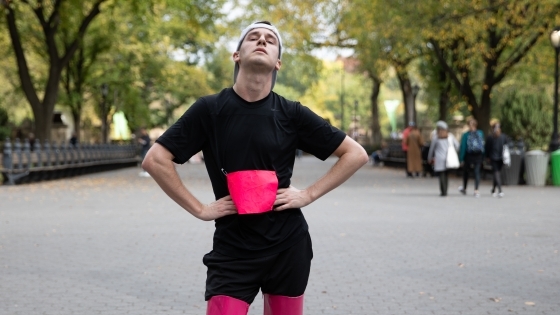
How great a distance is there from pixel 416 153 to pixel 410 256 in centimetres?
2113

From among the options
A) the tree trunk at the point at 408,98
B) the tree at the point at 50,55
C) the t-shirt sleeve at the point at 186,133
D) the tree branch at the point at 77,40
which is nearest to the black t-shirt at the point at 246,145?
the t-shirt sleeve at the point at 186,133

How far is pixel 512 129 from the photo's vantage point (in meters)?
47.7

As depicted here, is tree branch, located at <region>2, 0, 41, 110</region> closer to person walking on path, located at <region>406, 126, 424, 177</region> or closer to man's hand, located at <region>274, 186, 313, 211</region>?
person walking on path, located at <region>406, 126, 424, 177</region>

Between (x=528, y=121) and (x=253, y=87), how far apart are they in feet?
150

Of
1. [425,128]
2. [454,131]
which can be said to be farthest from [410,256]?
→ [425,128]

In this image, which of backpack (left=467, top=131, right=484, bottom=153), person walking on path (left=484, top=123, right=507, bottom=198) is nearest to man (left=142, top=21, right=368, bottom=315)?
backpack (left=467, top=131, right=484, bottom=153)

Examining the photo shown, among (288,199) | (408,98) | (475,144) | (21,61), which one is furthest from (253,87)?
(408,98)

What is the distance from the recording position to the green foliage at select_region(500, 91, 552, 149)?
47.5 metres

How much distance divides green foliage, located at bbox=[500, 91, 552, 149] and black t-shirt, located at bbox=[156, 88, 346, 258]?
147ft

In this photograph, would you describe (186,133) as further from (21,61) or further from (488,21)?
(21,61)

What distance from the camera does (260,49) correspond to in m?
3.77

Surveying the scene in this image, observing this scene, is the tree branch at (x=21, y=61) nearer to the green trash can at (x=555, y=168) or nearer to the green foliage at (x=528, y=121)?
the green trash can at (x=555, y=168)

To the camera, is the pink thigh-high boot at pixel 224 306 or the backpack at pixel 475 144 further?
the backpack at pixel 475 144

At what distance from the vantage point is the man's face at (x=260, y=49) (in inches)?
148
